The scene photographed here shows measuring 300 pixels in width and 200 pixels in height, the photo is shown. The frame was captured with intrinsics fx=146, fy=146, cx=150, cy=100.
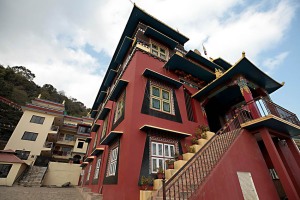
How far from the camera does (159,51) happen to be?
1120 centimetres

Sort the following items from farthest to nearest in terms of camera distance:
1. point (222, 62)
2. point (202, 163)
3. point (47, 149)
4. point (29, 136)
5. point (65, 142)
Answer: point (65, 142)
point (47, 149)
point (29, 136)
point (222, 62)
point (202, 163)

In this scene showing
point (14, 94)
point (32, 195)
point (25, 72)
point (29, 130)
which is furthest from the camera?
point (25, 72)

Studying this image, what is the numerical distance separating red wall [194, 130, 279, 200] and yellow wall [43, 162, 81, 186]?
2372 centimetres

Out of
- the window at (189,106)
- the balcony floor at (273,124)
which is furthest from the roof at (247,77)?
the balcony floor at (273,124)

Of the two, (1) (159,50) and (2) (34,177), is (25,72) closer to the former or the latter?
(2) (34,177)

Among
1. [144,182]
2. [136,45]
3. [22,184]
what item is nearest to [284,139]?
[144,182]

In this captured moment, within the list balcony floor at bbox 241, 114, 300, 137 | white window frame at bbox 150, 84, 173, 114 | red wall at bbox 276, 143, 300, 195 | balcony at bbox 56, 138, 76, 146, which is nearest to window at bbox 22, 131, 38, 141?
balcony at bbox 56, 138, 76, 146

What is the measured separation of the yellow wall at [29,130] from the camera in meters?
22.0

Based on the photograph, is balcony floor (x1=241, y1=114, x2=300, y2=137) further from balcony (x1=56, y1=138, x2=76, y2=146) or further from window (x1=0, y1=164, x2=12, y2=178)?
balcony (x1=56, y1=138, x2=76, y2=146)

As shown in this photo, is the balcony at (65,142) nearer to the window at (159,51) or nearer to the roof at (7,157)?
the roof at (7,157)

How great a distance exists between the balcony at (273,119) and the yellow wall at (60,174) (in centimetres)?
2406

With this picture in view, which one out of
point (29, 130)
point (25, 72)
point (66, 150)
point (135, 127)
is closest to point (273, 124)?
point (135, 127)

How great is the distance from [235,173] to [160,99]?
496 centimetres

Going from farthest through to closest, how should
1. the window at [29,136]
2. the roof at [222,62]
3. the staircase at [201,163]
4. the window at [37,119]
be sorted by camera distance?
the window at [37,119] < the window at [29,136] < the roof at [222,62] < the staircase at [201,163]
